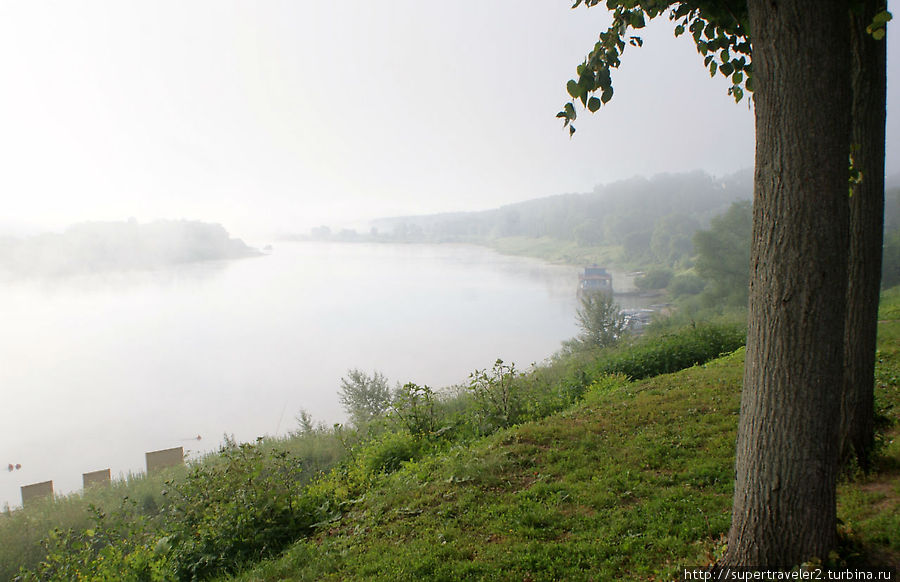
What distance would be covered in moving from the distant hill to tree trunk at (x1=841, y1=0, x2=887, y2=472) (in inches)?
1460

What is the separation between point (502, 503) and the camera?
301 centimetres

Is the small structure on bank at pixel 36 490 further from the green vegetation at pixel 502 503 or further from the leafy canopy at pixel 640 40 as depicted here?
the leafy canopy at pixel 640 40

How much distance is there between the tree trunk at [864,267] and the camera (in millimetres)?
2584

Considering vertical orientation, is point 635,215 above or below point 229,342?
above

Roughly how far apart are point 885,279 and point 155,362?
38.3 metres

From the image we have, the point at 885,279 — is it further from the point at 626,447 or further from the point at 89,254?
the point at 89,254

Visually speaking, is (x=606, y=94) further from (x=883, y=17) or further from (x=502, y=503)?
(x=502, y=503)

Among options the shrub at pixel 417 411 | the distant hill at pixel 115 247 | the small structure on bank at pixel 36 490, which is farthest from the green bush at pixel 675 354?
the distant hill at pixel 115 247

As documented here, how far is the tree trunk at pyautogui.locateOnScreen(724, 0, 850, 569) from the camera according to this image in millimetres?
1630

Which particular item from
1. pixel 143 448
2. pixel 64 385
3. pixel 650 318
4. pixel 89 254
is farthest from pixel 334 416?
pixel 89 254

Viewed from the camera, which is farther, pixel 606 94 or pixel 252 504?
pixel 252 504

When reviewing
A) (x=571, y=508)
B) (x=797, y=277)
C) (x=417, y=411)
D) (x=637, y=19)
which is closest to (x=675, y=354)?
(x=417, y=411)

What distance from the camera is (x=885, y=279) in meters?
21.4

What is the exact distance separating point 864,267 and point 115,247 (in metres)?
40.2
